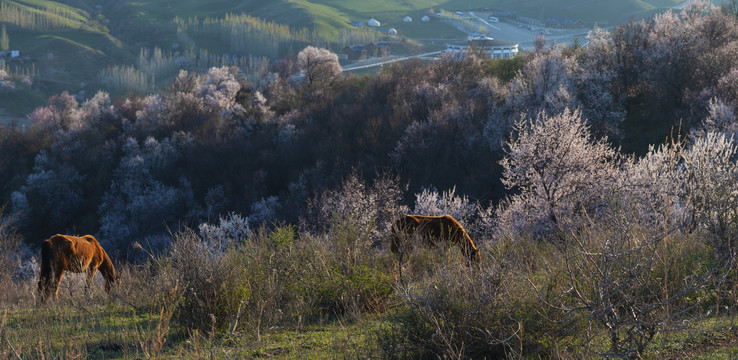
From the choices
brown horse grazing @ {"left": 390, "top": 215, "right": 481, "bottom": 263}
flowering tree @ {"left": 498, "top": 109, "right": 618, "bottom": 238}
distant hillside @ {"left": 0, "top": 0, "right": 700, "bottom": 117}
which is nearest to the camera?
brown horse grazing @ {"left": 390, "top": 215, "right": 481, "bottom": 263}

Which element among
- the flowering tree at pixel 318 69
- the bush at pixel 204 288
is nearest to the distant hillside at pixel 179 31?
Result: the flowering tree at pixel 318 69

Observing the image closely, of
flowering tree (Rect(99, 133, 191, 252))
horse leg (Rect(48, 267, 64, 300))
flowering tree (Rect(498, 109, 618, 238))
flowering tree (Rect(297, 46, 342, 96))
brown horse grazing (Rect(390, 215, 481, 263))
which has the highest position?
brown horse grazing (Rect(390, 215, 481, 263))

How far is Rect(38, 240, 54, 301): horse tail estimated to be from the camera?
776 centimetres

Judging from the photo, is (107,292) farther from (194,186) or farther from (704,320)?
(194,186)

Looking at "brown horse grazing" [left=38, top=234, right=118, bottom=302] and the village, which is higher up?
"brown horse grazing" [left=38, top=234, right=118, bottom=302]

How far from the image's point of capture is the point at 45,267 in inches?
311

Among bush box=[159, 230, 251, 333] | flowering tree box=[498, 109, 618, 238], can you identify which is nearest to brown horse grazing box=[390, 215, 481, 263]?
bush box=[159, 230, 251, 333]

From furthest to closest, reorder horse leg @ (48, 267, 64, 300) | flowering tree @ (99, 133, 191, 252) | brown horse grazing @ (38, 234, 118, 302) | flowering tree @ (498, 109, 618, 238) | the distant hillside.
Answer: the distant hillside
flowering tree @ (99, 133, 191, 252)
flowering tree @ (498, 109, 618, 238)
brown horse grazing @ (38, 234, 118, 302)
horse leg @ (48, 267, 64, 300)

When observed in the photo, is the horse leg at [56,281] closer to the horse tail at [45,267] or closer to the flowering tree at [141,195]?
the horse tail at [45,267]

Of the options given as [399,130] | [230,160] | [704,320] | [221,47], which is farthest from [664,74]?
[221,47]

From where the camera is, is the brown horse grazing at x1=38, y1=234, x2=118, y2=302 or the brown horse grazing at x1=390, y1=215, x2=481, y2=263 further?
the brown horse grazing at x1=390, y1=215, x2=481, y2=263

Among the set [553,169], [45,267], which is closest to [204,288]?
[45,267]

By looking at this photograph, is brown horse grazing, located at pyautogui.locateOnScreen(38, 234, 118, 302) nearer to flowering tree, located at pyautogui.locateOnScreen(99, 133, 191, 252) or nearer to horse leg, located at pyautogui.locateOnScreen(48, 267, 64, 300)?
horse leg, located at pyautogui.locateOnScreen(48, 267, 64, 300)

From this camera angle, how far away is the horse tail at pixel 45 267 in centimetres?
776
